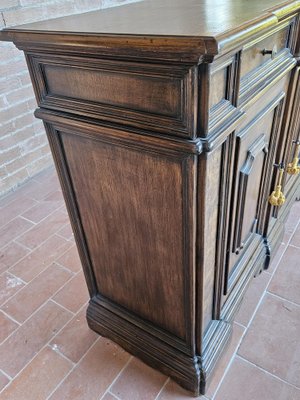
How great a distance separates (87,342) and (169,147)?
969 millimetres

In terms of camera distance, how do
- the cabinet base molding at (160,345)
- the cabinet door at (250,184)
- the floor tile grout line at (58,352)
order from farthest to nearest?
the floor tile grout line at (58,352) → the cabinet base molding at (160,345) → the cabinet door at (250,184)

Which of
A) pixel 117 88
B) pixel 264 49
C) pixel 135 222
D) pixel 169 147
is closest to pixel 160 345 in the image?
pixel 135 222

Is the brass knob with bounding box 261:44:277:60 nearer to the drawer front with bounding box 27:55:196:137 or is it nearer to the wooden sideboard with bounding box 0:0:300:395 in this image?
the wooden sideboard with bounding box 0:0:300:395

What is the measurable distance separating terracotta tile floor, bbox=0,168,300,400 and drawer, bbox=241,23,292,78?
1002 millimetres

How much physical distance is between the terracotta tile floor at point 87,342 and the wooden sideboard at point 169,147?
9 centimetres

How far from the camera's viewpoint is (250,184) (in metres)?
1.15

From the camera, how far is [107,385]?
122cm

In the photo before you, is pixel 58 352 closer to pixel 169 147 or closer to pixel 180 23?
pixel 169 147

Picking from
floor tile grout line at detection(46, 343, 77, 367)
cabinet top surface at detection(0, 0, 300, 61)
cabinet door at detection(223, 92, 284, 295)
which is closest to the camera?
cabinet top surface at detection(0, 0, 300, 61)

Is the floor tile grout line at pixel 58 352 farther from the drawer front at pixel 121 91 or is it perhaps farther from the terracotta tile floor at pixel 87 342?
the drawer front at pixel 121 91

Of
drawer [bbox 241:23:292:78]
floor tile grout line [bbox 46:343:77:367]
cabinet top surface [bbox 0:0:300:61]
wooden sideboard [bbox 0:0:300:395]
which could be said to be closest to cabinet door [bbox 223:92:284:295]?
wooden sideboard [bbox 0:0:300:395]

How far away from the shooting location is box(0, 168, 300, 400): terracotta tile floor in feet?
3.96

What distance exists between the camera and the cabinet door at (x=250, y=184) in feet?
3.26

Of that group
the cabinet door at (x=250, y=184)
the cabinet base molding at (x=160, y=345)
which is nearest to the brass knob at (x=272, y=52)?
the cabinet door at (x=250, y=184)
